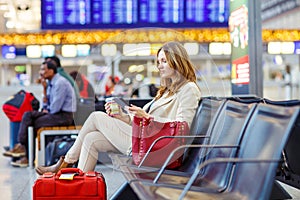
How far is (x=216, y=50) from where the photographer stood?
645 inches

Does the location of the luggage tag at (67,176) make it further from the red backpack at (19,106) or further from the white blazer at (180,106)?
the red backpack at (19,106)

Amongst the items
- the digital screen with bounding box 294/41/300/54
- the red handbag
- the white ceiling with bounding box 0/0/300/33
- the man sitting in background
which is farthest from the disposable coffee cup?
the digital screen with bounding box 294/41/300/54

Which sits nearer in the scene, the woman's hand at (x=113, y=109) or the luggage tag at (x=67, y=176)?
the luggage tag at (x=67, y=176)

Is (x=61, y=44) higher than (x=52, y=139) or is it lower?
higher

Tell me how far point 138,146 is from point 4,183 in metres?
2.24

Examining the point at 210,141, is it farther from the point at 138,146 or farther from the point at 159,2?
the point at 159,2

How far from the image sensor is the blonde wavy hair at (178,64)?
3.90m

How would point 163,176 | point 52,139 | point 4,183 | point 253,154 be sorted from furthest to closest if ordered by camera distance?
point 52,139 → point 4,183 → point 163,176 → point 253,154

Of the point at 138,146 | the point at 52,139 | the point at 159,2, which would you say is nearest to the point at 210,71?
the point at 159,2

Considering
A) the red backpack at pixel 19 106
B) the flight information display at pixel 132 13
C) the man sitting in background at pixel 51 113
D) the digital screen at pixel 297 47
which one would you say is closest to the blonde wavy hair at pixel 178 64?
the man sitting in background at pixel 51 113

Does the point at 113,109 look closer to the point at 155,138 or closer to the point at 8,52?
the point at 155,138

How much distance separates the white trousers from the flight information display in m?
5.22

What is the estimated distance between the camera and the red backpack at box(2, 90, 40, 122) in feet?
24.3

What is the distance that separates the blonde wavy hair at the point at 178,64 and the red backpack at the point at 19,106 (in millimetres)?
3703
